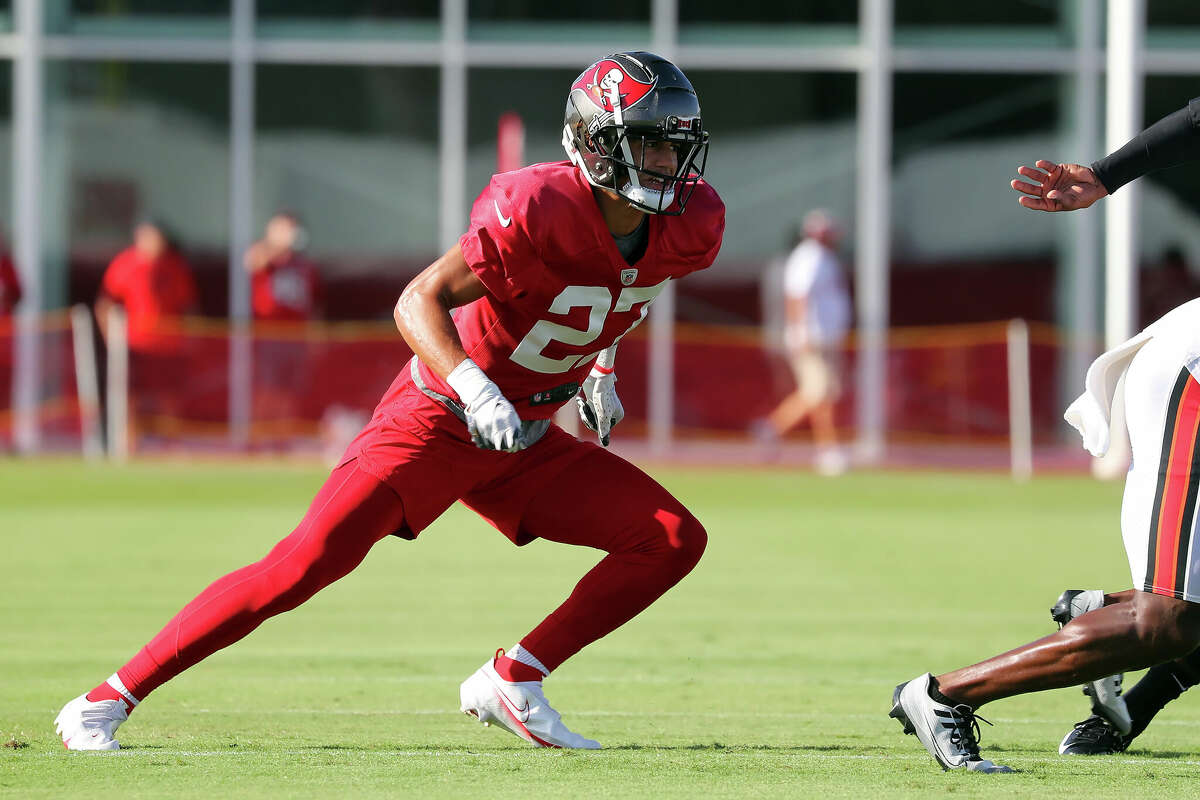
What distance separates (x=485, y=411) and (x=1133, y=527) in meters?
1.74

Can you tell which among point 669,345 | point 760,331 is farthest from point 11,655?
point 760,331

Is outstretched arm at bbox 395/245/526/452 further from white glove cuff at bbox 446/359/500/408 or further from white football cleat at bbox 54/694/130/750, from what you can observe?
white football cleat at bbox 54/694/130/750

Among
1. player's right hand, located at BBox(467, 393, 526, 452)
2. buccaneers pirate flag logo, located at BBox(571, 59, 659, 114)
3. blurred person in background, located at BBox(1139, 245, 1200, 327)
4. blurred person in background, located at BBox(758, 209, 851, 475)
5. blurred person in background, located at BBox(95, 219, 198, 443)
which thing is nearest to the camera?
player's right hand, located at BBox(467, 393, 526, 452)

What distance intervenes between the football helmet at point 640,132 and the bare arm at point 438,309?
1.55 feet

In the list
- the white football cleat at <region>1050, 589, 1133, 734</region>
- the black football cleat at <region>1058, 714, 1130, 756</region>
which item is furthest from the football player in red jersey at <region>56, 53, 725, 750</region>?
the black football cleat at <region>1058, 714, 1130, 756</region>

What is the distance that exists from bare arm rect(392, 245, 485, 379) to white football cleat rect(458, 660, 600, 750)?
42.7 inches

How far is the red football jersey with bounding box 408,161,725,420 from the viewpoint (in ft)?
16.8

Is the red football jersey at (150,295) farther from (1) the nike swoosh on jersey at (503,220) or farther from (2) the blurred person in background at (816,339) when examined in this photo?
(1) the nike swoosh on jersey at (503,220)

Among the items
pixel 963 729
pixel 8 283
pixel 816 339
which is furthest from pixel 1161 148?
pixel 8 283

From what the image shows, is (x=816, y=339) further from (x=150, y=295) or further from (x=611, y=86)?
(x=611, y=86)

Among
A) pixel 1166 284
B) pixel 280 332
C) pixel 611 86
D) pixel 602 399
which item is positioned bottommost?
pixel 280 332

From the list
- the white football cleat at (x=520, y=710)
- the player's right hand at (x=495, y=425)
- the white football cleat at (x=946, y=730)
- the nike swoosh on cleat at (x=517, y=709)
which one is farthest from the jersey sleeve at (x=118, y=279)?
the white football cleat at (x=946, y=730)

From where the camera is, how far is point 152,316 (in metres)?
17.6

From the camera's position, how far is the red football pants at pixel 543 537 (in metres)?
5.26
